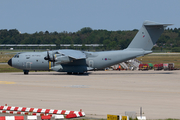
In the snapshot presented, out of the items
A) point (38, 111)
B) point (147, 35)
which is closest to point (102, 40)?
point (147, 35)

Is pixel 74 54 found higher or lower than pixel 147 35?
lower

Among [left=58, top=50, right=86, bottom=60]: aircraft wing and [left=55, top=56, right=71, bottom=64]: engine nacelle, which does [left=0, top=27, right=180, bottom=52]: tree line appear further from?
[left=55, top=56, right=71, bottom=64]: engine nacelle

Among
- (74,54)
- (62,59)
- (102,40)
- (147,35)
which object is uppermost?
(102,40)

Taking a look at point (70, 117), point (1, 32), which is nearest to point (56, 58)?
point (70, 117)

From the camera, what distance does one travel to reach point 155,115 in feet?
50.4

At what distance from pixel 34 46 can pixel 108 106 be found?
86726 millimetres

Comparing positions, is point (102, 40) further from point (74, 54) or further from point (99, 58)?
Result: point (74, 54)

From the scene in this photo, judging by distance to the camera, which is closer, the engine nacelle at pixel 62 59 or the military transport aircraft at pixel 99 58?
the engine nacelle at pixel 62 59

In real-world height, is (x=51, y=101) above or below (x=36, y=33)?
below

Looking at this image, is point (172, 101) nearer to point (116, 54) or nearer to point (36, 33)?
point (116, 54)

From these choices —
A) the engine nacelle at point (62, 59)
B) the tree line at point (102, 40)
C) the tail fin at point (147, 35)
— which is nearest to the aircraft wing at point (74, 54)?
the engine nacelle at point (62, 59)

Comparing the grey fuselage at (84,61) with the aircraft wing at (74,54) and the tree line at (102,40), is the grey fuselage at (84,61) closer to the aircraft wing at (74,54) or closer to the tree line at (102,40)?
the aircraft wing at (74,54)

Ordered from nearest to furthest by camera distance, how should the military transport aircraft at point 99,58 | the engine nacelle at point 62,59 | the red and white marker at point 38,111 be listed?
1. the red and white marker at point 38,111
2. the engine nacelle at point 62,59
3. the military transport aircraft at point 99,58

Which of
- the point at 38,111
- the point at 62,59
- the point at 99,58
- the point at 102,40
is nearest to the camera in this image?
the point at 38,111
